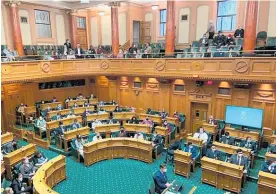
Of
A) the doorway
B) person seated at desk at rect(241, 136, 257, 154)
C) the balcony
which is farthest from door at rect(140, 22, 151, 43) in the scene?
person seated at desk at rect(241, 136, 257, 154)

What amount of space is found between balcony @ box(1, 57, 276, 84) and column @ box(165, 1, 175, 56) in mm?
915

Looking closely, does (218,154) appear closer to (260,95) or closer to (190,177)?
(190,177)

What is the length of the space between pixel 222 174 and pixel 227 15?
10013 mm

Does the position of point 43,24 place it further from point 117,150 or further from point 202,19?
point 117,150

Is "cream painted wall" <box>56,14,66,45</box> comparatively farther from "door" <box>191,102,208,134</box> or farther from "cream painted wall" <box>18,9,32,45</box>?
"door" <box>191,102,208,134</box>

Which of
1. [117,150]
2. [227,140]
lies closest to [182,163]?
[227,140]

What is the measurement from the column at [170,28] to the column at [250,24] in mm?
3576

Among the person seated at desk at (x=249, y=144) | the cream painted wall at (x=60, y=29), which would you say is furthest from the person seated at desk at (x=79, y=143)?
the cream painted wall at (x=60, y=29)

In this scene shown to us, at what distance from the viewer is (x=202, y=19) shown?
575 inches

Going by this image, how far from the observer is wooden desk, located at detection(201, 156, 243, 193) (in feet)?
24.0

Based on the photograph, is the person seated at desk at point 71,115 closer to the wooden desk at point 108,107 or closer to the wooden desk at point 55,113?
the wooden desk at point 55,113

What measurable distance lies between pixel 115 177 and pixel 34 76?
716 cm

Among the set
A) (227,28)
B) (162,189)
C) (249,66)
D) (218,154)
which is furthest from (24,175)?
(227,28)

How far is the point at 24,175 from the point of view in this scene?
24.4 ft
